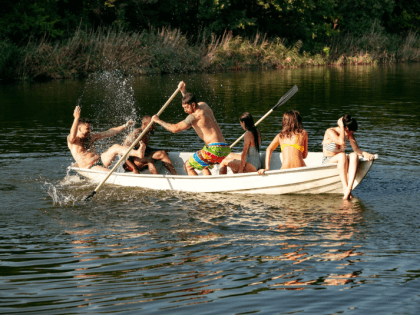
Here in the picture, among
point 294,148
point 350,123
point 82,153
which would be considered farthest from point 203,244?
point 82,153

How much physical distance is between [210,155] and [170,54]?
23.8 metres

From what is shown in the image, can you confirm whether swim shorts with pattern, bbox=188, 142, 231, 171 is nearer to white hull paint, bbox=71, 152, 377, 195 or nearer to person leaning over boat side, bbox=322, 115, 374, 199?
white hull paint, bbox=71, 152, 377, 195

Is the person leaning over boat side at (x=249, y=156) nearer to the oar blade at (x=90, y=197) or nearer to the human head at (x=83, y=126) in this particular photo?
the oar blade at (x=90, y=197)

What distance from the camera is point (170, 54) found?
31516mm

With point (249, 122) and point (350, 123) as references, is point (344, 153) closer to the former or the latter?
point (350, 123)

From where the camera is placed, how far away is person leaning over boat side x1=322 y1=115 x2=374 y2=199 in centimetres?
773

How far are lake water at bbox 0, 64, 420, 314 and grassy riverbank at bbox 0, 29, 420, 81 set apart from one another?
51.0ft

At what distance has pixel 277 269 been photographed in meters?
5.37

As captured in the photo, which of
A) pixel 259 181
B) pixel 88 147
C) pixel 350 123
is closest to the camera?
pixel 350 123

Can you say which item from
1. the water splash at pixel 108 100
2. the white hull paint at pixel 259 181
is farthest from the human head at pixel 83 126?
the water splash at pixel 108 100

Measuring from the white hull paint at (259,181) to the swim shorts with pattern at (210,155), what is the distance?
12.7 inches

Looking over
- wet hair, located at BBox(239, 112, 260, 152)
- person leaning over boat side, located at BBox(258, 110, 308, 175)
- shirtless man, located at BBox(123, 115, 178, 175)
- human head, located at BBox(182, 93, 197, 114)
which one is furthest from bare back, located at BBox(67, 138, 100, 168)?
person leaning over boat side, located at BBox(258, 110, 308, 175)

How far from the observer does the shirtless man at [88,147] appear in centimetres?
929

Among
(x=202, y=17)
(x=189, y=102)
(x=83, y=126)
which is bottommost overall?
(x=83, y=126)
